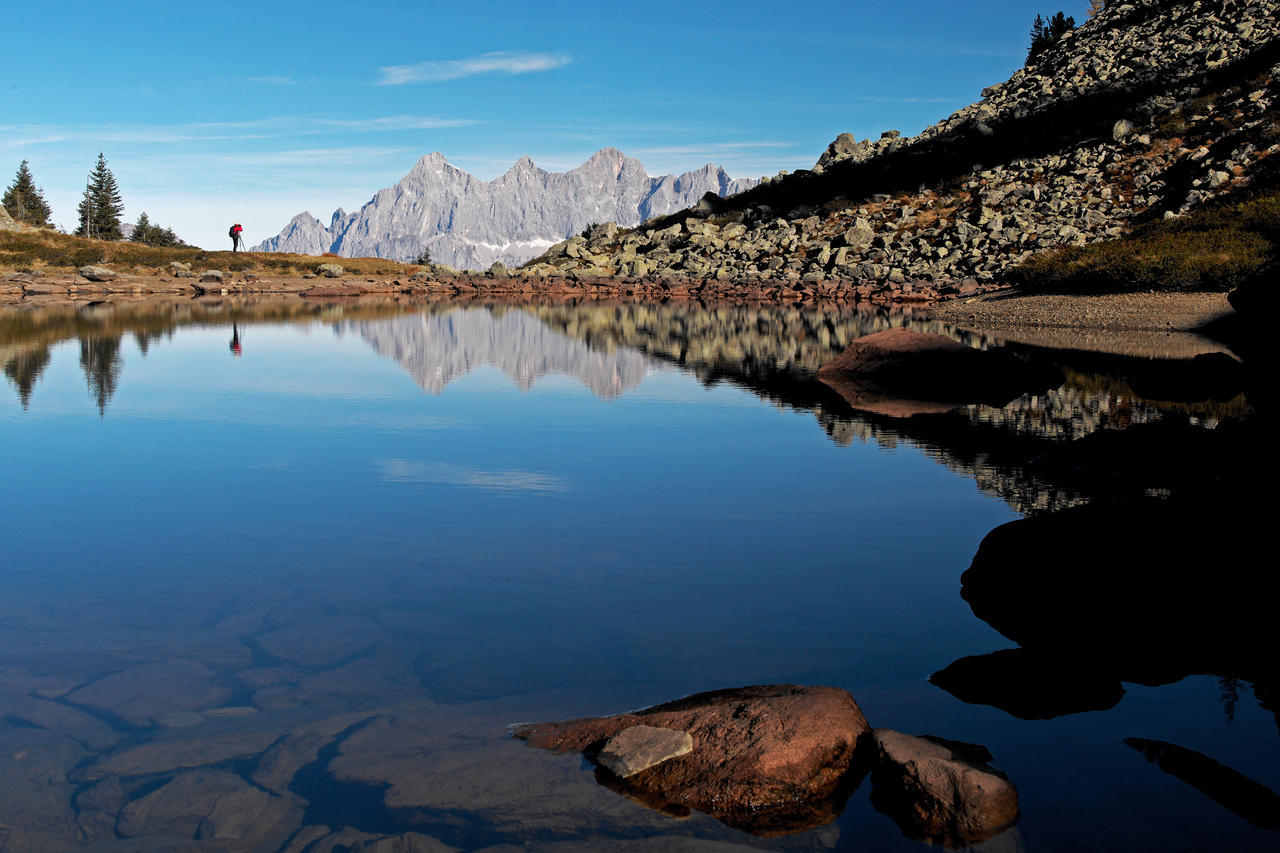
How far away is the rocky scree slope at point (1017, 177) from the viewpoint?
71562 millimetres

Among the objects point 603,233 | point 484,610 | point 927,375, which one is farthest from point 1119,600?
point 603,233

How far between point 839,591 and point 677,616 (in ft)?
6.27

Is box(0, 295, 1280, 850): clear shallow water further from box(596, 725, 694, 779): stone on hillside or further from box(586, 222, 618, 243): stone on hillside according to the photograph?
box(586, 222, 618, 243): stone on hillside

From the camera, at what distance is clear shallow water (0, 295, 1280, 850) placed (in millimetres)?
6262

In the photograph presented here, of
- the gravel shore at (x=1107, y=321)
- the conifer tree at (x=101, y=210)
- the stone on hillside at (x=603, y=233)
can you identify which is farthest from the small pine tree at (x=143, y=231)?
the gravel shore at (x=1107, y=321)

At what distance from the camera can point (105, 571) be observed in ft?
34.9

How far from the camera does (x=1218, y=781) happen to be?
21.6 feet

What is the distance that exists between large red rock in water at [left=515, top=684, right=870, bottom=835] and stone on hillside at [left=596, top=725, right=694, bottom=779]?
0.05 metres

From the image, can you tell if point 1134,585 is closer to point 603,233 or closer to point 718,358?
point 718,358

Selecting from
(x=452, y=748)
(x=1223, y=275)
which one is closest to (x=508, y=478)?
(x=452, y=748)

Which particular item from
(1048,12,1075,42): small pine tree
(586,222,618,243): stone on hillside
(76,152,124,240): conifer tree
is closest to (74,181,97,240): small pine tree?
(76,152,124,240): conifer tree

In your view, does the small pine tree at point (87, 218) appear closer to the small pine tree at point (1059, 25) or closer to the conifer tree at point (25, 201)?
the conifer tree at point (25, 201)

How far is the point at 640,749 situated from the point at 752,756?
73cm

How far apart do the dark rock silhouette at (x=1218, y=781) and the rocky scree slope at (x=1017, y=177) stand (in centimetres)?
6251
